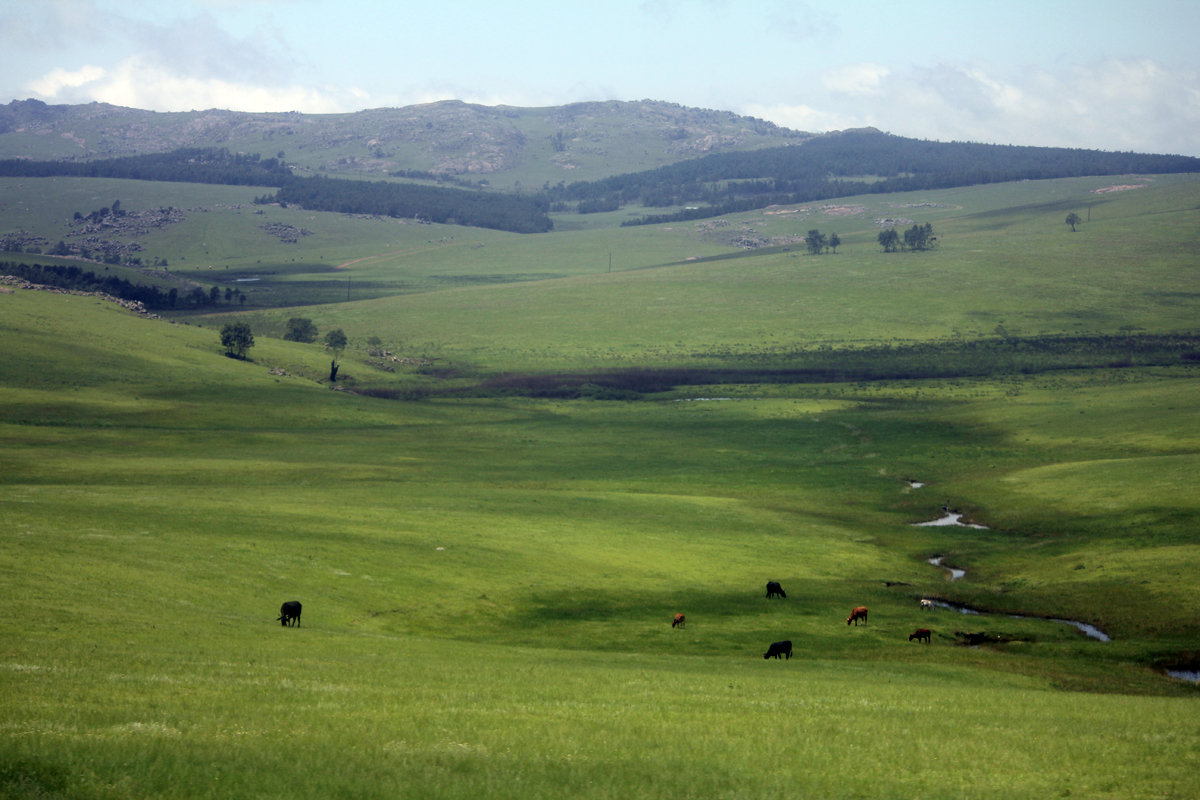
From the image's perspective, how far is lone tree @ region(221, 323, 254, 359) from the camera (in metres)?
136

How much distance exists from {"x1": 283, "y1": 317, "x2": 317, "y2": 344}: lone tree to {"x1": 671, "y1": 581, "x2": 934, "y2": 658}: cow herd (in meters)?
135

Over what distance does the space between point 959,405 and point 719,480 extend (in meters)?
49.7

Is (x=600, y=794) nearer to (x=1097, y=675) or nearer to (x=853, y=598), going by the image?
(x=1097, y=675)

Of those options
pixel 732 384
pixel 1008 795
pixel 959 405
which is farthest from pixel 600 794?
pixel 732 384

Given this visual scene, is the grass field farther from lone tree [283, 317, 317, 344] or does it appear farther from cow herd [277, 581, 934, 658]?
lone tree [283, 317, 317, 344]

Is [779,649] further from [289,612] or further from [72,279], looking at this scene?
[72,279]

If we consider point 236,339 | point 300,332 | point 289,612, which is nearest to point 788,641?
point 289,612

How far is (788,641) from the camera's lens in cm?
3412

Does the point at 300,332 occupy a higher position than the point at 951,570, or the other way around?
the point at 300,332

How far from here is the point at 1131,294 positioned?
17362 centimetres

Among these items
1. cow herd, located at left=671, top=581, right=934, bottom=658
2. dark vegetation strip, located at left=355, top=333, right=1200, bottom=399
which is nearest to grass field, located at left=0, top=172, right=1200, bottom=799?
cow herd, located at left=671, top=581, right=934, bottom=658

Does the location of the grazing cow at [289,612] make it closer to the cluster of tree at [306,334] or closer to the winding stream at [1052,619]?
the winding stream at [1052,619]

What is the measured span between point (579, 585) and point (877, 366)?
10981cm


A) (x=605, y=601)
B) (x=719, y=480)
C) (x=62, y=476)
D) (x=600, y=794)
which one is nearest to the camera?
(x=600, y=794)
